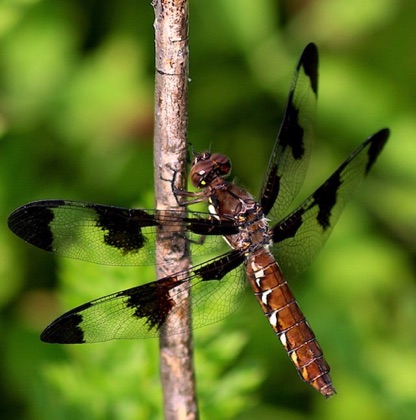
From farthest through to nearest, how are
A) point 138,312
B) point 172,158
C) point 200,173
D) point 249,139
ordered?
point 249,139
point 200,173
point 138,312
point 172,158

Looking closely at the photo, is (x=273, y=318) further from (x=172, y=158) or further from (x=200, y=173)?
(x=172, y=158)

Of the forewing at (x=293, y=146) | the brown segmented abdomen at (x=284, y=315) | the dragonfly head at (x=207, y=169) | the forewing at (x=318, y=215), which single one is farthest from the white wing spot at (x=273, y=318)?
the dragonfly head at (x=207, y=169)

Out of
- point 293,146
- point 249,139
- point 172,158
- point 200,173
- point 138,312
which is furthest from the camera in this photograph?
point 249,139

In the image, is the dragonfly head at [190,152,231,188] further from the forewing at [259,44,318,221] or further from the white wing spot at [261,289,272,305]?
→ the white wing spot at [261,289,272,305]

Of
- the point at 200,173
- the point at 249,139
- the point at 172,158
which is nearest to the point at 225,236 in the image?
the point at 200,173

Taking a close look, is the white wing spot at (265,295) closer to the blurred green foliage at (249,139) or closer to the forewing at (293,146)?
the forewing at (293,146)

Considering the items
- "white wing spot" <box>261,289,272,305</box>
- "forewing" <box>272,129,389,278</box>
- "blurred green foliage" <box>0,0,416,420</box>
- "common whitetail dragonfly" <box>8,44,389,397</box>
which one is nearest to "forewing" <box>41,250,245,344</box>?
"common whitetail dragonfly" <box>8,44,389,397</box>
